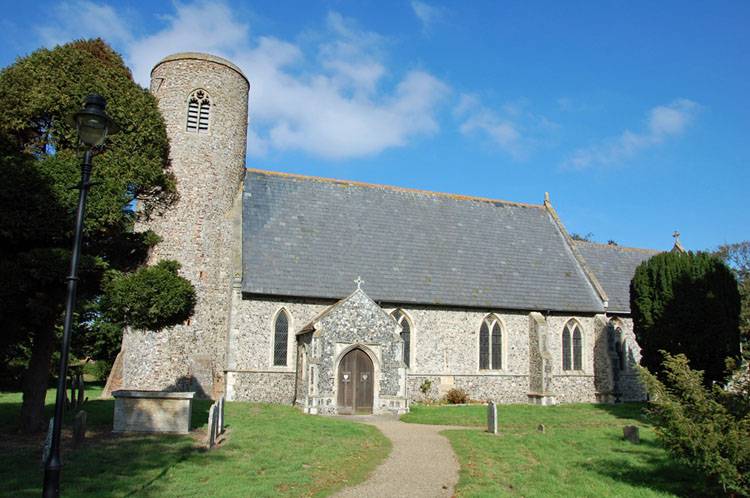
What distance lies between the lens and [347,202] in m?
28.5

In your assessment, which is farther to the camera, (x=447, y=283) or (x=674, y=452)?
(x=447, y=283)

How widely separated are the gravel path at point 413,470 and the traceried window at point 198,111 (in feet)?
50.1

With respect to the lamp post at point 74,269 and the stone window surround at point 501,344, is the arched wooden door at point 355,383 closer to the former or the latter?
the stone window surround at point 501,344

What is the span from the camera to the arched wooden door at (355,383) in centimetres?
2184

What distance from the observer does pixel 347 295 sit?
24391mm

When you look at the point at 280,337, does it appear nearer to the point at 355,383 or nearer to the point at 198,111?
the point at 355,383

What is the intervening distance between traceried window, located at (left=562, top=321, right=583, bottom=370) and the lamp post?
23918mm

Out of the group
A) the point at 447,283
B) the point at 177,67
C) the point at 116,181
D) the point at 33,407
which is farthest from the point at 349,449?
the point at 177,67

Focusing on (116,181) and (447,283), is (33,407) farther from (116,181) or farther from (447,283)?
(447,283)

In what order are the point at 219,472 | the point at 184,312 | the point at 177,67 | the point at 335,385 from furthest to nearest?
the point at 177,67 → the point at 335,385 → the point at 184,312 → the point at 219,472

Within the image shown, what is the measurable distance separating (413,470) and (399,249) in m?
16.1

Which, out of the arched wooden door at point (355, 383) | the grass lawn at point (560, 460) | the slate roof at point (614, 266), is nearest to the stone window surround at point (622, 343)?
the slate roof at point (614, 266)

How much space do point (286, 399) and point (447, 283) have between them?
857cm

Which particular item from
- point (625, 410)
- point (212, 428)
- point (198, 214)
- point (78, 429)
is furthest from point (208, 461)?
point (625, 410)
